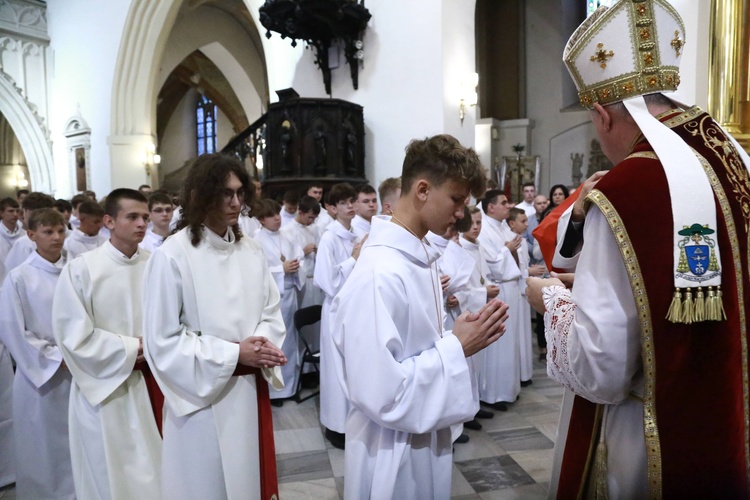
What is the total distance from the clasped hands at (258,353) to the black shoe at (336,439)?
202 cm

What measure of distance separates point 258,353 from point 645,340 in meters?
1.51

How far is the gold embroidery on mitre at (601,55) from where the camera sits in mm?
1637

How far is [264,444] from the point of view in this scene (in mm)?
2457

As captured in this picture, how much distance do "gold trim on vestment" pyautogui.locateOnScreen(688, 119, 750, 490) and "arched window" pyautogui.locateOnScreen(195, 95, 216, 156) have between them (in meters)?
23.8

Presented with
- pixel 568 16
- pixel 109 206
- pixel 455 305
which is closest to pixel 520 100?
pixel 568 16

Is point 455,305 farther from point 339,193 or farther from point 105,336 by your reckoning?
point 105,336

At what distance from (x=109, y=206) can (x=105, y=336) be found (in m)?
A: 0.71

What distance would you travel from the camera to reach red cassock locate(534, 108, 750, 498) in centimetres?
140

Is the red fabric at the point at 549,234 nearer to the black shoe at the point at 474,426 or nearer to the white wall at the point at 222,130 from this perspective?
the black shoe at the point at 474,426

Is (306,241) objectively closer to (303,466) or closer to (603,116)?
(303,466)

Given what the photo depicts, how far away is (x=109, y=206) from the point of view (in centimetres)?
292

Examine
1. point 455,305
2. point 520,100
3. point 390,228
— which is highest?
point 520,100

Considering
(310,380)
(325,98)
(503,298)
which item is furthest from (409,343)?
(325,98)

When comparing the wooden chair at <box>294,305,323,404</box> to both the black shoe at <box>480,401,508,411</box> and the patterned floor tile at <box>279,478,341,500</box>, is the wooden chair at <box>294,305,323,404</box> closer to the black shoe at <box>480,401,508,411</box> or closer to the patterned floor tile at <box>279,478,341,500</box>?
the patterned floor tile at <box>279,478,341,500</box>
